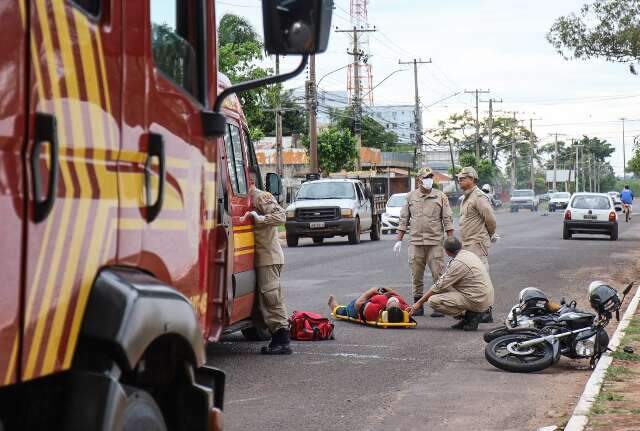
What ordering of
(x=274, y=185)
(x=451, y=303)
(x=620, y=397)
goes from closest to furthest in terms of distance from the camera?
(x=620, y=397) → (x=274, y=185) → (x=451, y=303)

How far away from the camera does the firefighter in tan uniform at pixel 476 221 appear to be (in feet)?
48.7

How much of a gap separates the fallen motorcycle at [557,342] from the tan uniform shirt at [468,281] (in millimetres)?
2579

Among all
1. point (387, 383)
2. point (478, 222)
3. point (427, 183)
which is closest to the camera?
point (387, 383)

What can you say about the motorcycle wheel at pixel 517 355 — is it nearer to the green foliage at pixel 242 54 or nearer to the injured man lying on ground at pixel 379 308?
the injured man lying on ground at pixel 379 308

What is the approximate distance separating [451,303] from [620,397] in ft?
15.0

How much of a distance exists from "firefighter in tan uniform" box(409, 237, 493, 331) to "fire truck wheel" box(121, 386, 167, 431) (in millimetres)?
9691

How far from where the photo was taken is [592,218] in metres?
37.7

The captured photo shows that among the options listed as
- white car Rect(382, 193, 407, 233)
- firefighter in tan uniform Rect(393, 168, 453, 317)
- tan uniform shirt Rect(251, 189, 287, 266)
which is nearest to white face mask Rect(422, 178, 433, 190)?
firefighter in tan uniform Rect(393, 168, 453, 317)

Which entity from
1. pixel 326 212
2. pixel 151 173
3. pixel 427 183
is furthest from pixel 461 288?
pixel 326 212

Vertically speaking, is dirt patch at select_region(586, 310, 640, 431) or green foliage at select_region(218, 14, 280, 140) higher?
green foliage at select_region(218, 14, 280, 140)

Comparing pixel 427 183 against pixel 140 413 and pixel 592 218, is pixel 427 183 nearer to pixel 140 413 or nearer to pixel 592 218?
pixel 140 413

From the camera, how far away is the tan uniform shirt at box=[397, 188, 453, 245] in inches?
617

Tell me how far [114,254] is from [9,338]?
2.26ft

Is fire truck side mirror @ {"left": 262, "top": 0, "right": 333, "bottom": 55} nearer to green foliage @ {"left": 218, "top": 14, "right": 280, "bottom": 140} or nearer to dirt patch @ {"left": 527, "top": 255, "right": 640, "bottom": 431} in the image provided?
dirt patch @ {"left": 527, "top": 255, "right": 640, "bottom": 431}
